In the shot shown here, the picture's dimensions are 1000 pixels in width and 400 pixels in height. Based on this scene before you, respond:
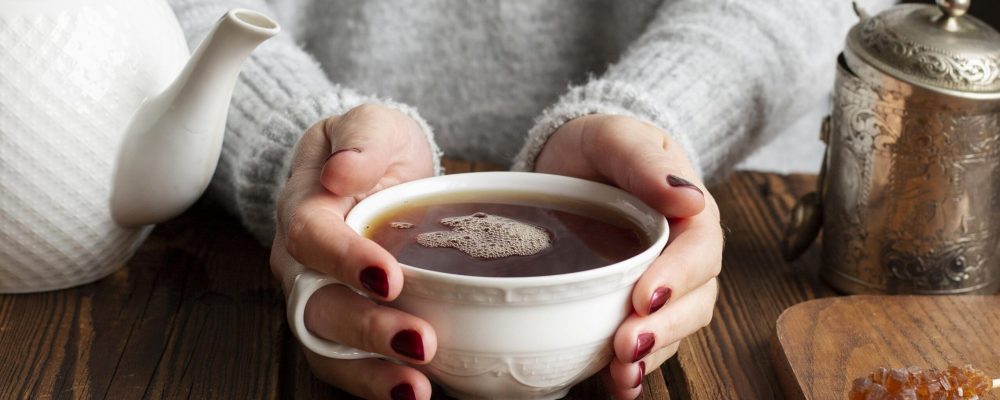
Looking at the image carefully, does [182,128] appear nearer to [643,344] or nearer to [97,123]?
[97,123]

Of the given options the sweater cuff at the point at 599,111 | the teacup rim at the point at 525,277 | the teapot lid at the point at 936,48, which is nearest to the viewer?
the teacup rim at the point at 525,277

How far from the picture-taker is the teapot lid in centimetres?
71

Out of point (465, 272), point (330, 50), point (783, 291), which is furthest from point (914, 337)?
point (330, 50)

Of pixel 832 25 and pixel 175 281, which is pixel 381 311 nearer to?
pixel 175 281

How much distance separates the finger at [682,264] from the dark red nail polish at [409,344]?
4.9 inches

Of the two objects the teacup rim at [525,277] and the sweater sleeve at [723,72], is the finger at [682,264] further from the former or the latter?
the sweater sleeve at [723,72]

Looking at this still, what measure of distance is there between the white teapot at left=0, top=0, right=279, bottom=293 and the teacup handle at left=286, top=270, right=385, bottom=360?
20 centimetres

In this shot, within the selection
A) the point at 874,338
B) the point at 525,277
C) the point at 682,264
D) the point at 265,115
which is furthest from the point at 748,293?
the point at 265,115

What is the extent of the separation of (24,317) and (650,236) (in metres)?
0.47

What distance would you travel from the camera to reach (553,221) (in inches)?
24.7

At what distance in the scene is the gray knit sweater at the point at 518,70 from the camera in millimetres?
874

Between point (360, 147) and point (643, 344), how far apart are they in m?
0.23

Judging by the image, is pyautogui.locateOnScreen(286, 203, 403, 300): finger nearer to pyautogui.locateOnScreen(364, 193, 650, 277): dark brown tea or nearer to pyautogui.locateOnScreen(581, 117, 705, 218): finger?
pyautogui.locateOnScreen(364, 193, 650, 277): dark brown tea

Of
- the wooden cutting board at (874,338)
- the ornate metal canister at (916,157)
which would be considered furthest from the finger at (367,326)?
the ornate metal canister at (916,157)
